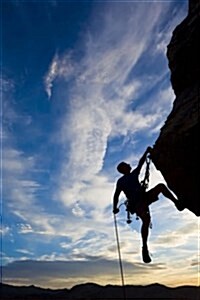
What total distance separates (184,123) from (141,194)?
9.01ft

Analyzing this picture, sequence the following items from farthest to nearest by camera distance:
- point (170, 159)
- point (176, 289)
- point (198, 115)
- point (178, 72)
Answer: point (176, 289)
point (178, 72)
point (170, 159)
point (198, 115)

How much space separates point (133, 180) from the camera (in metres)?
11.9

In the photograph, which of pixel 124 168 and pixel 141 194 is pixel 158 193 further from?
pixel 124 168

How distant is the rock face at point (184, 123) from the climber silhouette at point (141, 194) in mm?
545

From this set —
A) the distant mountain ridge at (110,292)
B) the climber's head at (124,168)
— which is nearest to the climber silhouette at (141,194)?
the climber's head at (124,168)

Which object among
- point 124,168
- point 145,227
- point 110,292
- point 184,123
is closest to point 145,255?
point 145,227

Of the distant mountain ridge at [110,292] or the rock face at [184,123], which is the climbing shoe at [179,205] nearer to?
the rock face at [184,123]

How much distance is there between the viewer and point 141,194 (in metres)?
11.9

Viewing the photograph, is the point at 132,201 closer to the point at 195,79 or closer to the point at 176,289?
the point at 195,79

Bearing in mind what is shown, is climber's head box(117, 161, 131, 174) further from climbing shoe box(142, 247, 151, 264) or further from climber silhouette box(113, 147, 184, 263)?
climbing shoe box(142, 247, 151, 264)

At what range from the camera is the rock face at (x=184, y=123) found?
1088 centimetres

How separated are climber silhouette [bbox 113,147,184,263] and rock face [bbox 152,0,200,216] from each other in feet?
1.79

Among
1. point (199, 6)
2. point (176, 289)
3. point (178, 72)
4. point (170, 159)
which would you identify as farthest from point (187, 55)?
point (176, 289)

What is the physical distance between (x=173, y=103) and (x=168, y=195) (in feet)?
10.4
